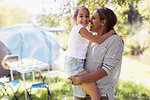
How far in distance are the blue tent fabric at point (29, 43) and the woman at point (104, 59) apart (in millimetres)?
5948

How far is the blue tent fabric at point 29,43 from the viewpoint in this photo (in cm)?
705

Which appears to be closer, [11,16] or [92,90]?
[92,90]

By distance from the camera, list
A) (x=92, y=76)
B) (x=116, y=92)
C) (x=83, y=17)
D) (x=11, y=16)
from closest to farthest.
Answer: (x=92, y=76)
(x=83, y=17)
(x=116, y=92)
(x=11, y=16)

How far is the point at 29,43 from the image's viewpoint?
734cm

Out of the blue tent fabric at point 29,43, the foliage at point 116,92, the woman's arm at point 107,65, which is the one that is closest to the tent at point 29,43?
the blue tent fabric at point 29,43

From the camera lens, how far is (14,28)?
7691 mm

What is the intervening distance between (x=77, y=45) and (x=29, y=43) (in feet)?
19.9

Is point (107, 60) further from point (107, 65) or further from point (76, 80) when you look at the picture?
point (76, 80)

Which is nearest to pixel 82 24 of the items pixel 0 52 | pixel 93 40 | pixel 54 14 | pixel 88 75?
pixel 93 40

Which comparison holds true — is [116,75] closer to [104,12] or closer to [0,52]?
[104,12]

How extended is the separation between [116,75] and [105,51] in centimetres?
25

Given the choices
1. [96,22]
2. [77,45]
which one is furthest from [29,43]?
[96,22]

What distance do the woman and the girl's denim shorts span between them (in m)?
0.05

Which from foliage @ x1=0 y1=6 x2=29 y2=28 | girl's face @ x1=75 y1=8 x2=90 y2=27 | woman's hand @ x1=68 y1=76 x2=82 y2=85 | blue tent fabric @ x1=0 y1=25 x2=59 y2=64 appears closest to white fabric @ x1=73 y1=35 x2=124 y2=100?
woman's hand @ x1=68 y1=76 x2=82 y2=85
